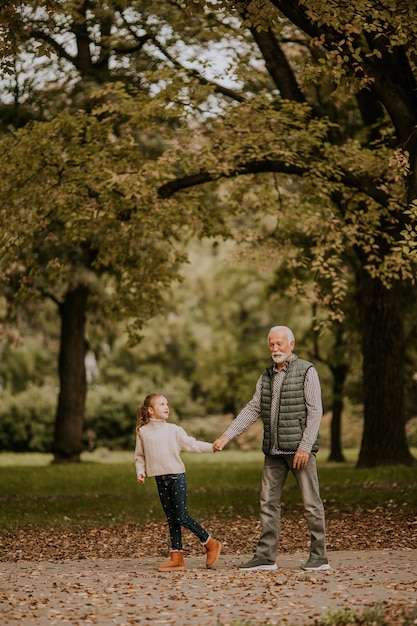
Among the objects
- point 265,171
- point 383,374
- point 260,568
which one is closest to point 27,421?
point 383,374

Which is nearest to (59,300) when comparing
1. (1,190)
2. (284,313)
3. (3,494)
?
(3,494)

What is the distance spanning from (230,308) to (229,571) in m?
37.9

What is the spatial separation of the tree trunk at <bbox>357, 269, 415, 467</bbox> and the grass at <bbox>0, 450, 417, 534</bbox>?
68 centimetres

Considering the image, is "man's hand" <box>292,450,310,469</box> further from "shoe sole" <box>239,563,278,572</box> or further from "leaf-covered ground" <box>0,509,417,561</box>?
"leaf-covered ground" <box>0,509,417,561</box>

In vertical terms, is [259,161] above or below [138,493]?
above

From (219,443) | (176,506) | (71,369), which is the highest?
(71,369)

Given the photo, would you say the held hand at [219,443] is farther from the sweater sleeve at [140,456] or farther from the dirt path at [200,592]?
the dirt path at [200,592]

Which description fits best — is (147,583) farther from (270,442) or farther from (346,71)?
(346,71)

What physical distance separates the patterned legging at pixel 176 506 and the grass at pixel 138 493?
4.29 metres

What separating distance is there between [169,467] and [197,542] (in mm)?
2987

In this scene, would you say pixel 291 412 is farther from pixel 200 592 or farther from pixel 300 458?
pixel 200 592

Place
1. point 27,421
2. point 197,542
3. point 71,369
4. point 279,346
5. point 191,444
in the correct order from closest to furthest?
point 279,346
point 191,444
point 197,542
point 71,369
point 27,421

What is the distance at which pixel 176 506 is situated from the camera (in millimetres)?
9258

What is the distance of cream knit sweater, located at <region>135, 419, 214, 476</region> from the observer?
926 cm
